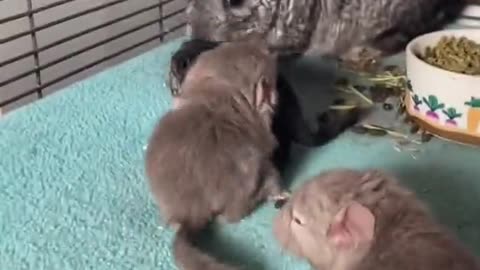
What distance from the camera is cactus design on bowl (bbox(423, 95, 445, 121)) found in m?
1.37

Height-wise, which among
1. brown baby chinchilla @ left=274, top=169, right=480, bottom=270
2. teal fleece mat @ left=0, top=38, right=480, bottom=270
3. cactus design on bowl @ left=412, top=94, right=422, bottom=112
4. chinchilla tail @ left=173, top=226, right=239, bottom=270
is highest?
brown baby chinchilla @ left=274, top=169, right=480, bottom=270

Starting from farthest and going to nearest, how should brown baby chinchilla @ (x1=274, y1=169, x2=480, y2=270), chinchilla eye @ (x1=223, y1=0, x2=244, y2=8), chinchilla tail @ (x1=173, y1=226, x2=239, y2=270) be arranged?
chinchilla eye @ (x1=223, y1=0, x2=244, y2=8), chinchilla tail @ (x1=173, y1=226, x2=239, y2=270), brown baby chinchilla @ (x1=274, y1=169, x2=480, y2=270)

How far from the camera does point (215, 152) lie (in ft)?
3.69

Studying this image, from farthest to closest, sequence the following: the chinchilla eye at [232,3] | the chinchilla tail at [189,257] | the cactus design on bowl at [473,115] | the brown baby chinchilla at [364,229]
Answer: the chinchilla eye at [232,3] < the cactus design on bowl at [473,115] < the chinchilla tail at [189,257] < the brown baby chinchilla at [364,229]

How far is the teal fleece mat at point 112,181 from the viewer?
112 cm

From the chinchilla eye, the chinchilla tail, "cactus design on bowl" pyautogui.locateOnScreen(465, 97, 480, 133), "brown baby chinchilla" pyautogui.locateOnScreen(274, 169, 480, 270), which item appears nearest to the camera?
"brown baby chinchilla" pyautogui.locateOnScreen(274, 169, 480, 270)

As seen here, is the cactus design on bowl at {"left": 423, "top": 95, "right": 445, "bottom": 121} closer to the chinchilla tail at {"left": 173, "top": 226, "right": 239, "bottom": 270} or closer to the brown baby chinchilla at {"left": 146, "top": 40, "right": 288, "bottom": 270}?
the brown baby chinchilla at {"left": 146, "top": 40, "right": 288, "bottom": 270}

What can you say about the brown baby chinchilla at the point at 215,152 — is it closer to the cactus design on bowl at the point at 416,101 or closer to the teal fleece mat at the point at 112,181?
the teal fleece mat at the point at 112,181

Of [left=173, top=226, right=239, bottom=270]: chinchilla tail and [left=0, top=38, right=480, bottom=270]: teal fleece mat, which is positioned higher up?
[left=173, top=226, right=239, bottom=270]: chinchilla tail

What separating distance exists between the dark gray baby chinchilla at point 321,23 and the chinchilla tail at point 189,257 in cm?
56

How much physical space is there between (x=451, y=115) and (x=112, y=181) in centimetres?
50

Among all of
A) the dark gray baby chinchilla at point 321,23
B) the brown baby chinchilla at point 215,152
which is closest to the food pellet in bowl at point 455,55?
the dark gray baby chinchilla at point 321,23

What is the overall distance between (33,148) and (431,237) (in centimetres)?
64

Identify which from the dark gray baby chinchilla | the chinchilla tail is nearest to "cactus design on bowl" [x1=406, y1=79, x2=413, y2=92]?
the dark gray baby chinchilla
